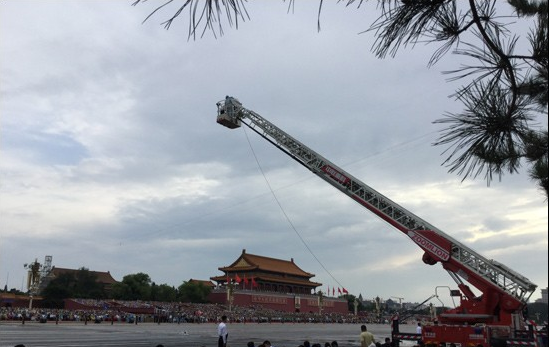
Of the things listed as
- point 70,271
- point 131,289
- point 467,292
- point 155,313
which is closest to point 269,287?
point 131,289

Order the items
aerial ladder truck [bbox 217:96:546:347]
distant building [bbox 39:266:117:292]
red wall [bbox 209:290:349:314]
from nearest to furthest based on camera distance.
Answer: aerial ladder truck [bbox 217:96:546:347] < red wall [bbox 209:290:349:314] < distant building [bbox 39:266:117:292]

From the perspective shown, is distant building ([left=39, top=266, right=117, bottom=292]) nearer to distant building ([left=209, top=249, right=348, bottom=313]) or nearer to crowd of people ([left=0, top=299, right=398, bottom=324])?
distant building ([left=209, top=249, right=348, bottom=313])

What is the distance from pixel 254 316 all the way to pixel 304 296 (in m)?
18.8

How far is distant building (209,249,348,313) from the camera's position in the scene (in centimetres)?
6688

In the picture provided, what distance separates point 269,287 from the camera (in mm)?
75688

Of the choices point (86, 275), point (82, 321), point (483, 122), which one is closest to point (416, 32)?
point (483, 122)

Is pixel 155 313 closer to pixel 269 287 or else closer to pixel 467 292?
pixel 269 287

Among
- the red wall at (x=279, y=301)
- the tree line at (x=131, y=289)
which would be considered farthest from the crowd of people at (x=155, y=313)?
the tree line at (x=131, y=289)

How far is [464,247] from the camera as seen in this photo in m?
15.1

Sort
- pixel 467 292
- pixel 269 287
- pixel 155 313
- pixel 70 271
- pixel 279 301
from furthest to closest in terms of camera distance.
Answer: pixel 70 271 < pixel 269 287 < pixel 279 301 < pixel 155 313 < pixel 467 292

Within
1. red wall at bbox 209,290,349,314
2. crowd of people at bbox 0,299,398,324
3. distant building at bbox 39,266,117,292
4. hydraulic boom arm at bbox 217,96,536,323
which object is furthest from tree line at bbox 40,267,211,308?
hydraulic boom arm at bbox 217,96,536,323

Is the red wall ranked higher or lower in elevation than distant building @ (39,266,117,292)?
lower

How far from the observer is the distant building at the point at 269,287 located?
6688 cm

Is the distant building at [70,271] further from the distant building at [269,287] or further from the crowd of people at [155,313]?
the crowd of people at [155,313]
